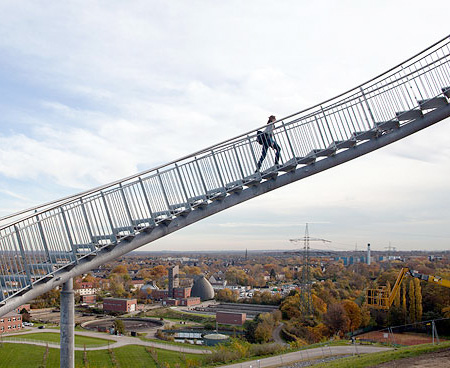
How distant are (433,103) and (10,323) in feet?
176

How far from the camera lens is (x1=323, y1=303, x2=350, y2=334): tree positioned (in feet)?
125

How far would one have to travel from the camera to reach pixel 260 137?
1177 centimetres

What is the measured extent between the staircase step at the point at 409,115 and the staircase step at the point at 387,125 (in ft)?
0.57

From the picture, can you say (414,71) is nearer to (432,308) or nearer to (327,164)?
(327,164)

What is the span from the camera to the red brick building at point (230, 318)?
52.8 metres

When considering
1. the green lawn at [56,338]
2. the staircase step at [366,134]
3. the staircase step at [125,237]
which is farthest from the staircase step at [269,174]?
the green lawn at [56,338]

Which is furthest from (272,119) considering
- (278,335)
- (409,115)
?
(278,335)

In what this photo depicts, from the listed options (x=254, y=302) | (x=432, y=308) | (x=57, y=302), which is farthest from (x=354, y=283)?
(x=57, y=302)

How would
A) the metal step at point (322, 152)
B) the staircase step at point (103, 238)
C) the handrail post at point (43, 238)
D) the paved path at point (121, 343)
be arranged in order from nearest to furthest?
the handrail post at point (43, 238) → the staircase step at point (103, 238) → the metal step at point (322, 152) → the paved path at point (121, 343)

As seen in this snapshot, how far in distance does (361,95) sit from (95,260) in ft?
28.0

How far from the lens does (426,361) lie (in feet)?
37.3

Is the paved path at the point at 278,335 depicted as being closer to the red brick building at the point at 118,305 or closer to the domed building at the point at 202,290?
the red brick building at the point at 118,305

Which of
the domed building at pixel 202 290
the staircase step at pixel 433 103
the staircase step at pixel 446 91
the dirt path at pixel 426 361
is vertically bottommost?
the domed building at pixel 202 290

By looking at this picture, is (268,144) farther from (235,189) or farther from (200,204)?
(200,204)
